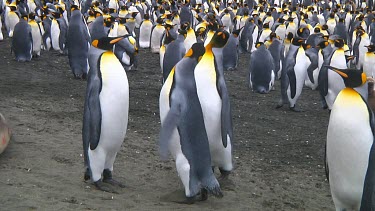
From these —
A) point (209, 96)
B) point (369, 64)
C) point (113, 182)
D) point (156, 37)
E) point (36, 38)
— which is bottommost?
point (156, 37)

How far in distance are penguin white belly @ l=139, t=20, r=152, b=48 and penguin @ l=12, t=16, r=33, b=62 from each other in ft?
13.7

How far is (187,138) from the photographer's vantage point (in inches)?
210

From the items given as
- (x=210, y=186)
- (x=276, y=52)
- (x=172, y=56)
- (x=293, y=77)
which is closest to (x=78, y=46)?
(x=172, y=56)

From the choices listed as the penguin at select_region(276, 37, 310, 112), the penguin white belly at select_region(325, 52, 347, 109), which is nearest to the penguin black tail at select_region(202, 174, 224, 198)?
the penguin at select_region(276, 37, 310, 112)

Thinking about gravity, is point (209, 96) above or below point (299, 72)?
above

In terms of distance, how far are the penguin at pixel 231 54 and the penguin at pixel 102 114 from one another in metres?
7.99

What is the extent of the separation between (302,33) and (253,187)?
854cm

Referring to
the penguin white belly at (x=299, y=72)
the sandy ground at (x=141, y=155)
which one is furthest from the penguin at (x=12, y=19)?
the penguin white belly at (x=299, y=72)

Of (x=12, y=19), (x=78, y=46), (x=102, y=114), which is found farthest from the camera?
(x=12, y=19)

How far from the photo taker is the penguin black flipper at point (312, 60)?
38.1 feet

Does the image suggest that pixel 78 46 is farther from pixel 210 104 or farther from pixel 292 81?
pixel 210 104

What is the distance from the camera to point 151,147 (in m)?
7.29

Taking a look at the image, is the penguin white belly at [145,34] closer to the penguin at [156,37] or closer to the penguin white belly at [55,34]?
the penguin at [156,37]

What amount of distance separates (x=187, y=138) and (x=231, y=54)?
27.6 ft
